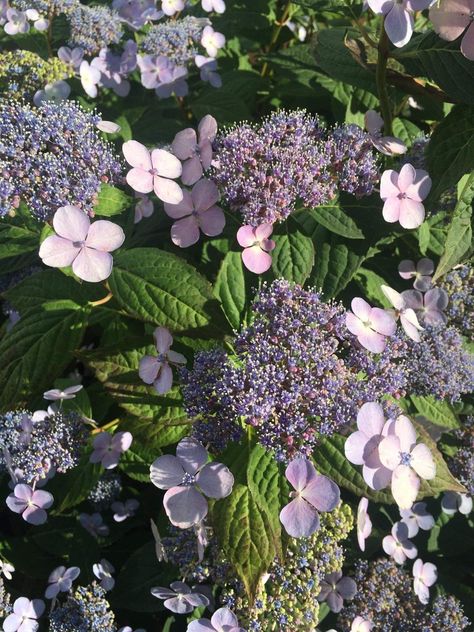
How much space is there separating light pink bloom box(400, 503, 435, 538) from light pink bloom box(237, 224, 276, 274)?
1.09m

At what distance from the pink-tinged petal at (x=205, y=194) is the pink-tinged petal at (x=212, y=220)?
2cm

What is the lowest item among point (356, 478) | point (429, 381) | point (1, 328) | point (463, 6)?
point (1, 328)

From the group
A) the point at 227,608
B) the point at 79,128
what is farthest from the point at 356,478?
the point at 79,128

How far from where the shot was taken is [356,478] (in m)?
1.75

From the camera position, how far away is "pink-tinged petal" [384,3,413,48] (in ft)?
5.51

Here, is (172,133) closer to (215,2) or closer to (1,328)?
(215,2)

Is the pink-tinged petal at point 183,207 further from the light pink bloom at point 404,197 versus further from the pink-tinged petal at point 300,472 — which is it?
the pink-tinged petal at point 300,472

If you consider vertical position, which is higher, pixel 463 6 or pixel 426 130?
pixel 463 6

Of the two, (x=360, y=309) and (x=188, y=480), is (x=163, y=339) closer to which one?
(x=188, y=480)

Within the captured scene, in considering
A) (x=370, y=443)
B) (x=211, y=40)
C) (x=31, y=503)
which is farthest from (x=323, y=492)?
(x=211, y=40)

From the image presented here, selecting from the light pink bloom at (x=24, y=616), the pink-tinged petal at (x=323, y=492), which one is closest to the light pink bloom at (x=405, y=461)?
the pink-tinged petal at (x=323, y=492)

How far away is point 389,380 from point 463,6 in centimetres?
88

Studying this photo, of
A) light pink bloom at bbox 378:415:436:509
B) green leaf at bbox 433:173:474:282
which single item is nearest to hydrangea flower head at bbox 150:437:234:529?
light pink bloom at bbox 378:415:436:509

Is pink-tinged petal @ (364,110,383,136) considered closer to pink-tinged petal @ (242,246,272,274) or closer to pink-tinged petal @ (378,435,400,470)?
pink-tinged petal @ (242,246,272,274)
